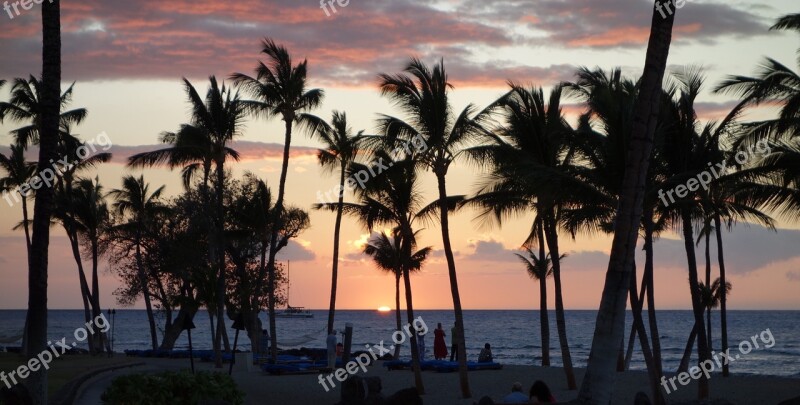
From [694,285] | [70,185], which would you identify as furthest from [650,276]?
[70,185]

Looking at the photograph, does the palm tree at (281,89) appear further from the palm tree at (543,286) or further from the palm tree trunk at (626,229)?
the palm tree trunk at (626,229)

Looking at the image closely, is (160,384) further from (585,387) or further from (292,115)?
(292,115)

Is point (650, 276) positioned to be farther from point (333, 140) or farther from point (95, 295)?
point (95, 295)

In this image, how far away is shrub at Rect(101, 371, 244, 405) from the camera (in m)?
15.9

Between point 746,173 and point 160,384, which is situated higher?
point 746,173

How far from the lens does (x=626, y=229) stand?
13578mm

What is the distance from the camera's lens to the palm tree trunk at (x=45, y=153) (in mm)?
15688

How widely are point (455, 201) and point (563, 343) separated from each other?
17.6ft

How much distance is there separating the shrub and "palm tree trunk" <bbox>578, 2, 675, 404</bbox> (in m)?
6.70

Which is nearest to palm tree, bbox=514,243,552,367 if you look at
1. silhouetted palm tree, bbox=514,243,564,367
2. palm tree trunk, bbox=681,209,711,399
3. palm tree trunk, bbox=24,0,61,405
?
silhouetted palm tree, bbox=514,243,564,367

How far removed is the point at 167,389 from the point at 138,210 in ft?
123

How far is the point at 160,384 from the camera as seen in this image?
53.0ft

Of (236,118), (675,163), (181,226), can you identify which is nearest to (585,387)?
(675,163)

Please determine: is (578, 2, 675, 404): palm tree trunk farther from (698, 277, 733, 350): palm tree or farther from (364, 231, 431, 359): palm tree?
(364, 231, 431, 359): palm tree
